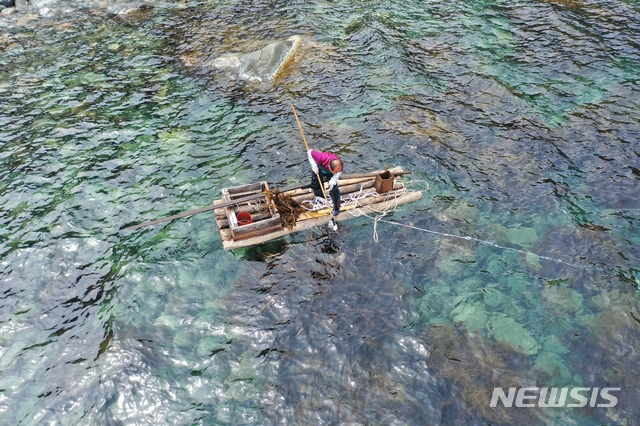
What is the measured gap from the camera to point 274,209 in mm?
13117

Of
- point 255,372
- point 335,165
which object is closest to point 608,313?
point 335,165

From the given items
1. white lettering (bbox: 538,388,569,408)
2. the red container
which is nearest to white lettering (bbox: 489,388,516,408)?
white lettering (bbox: 538,388,569,408)

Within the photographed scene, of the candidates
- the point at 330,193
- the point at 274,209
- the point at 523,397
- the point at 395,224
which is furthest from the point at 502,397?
the point at 274,209

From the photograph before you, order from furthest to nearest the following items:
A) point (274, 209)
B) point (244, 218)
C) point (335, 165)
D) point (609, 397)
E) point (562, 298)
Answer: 1. point (274, 209)
2. point (244, 218)
3. point (335, 165)
4. point (562, 298)
5. point (609, 397)

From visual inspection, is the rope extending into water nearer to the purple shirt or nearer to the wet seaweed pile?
the purple shirt

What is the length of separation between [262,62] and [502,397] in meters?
17.6

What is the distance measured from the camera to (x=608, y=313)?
11.2 m

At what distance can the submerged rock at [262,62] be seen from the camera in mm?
20922

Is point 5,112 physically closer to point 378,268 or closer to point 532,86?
point 378,268

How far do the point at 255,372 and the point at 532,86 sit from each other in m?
16.5

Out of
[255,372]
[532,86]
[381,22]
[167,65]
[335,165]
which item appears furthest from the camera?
[381,22]

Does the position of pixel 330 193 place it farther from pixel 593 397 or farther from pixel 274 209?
pixel 593 397

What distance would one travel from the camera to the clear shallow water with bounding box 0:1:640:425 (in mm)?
10258

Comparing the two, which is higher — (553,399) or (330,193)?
(330,193)
